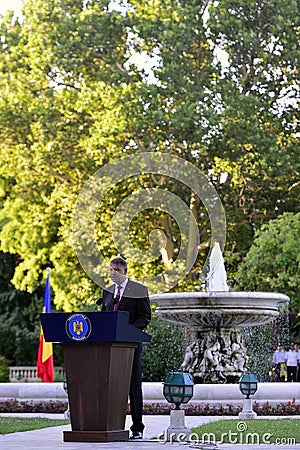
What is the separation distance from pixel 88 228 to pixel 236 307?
1408 cm

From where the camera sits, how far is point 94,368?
9.34 meters

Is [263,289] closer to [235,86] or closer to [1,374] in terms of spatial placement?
[235,86]

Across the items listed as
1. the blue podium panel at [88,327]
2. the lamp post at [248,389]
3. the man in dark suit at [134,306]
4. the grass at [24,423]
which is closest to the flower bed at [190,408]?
the lamp post at [248,389]

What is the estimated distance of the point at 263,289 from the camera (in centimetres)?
3042

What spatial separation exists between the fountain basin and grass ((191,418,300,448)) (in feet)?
19.2

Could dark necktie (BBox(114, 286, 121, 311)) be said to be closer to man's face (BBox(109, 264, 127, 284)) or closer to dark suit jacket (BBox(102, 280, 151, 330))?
dark suit jacket (BBox(102, 280, 151, 330))

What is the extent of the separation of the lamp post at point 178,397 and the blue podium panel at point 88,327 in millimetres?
688

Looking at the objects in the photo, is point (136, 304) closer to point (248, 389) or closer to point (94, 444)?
point (94, 444)

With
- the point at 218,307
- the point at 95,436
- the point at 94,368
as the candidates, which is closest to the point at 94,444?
the point at 95,436

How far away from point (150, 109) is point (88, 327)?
23.8 meters

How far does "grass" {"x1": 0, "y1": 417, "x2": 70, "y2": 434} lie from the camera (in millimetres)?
11853

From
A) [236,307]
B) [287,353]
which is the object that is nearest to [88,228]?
[287,353]

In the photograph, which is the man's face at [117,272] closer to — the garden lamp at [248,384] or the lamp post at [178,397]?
the lamp post at [178,397]

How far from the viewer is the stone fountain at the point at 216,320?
61.8 feet
